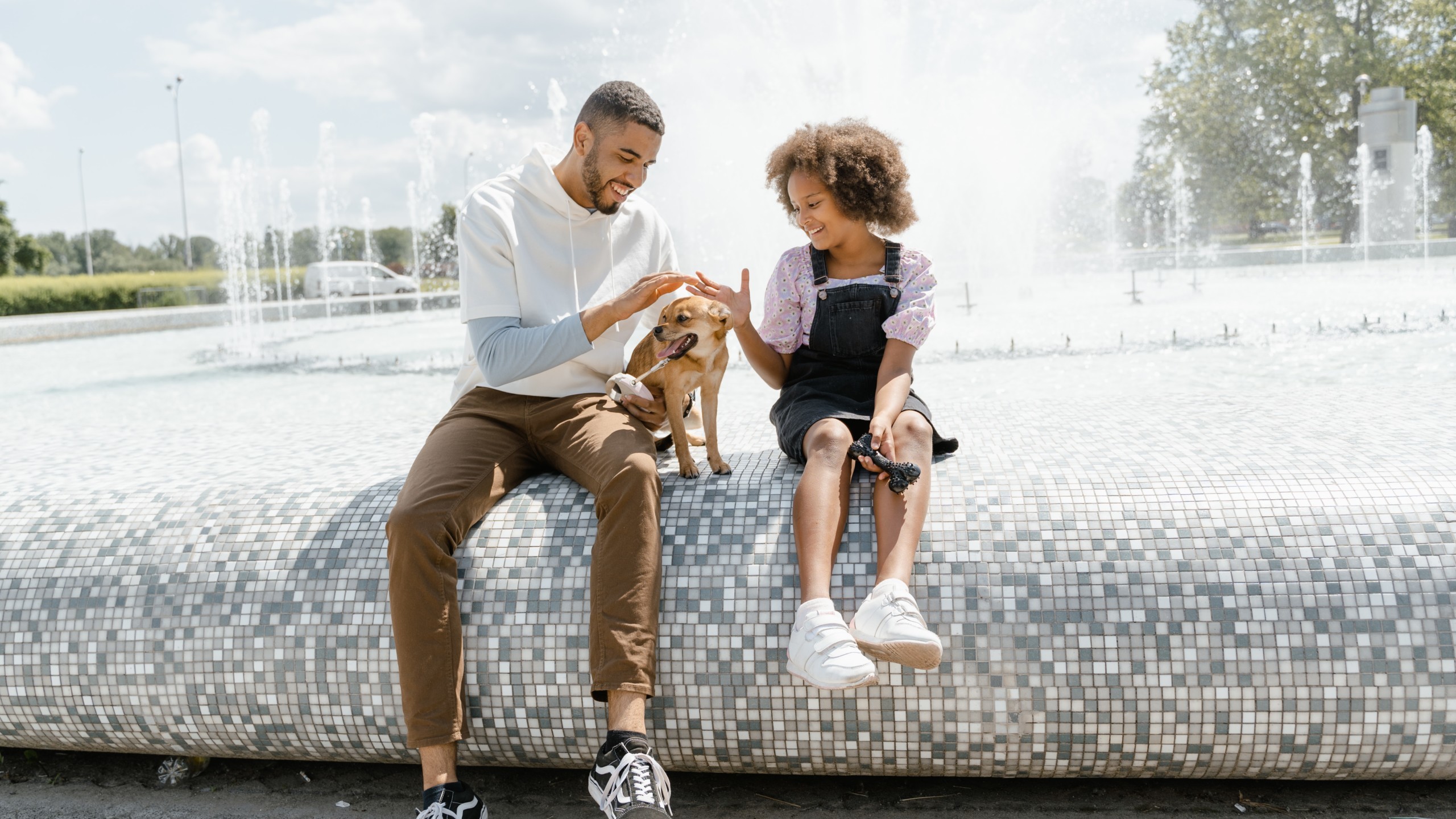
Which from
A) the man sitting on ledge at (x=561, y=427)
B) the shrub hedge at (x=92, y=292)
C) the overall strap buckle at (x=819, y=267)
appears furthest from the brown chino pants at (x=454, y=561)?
the shrub hedge at (x=92, y=292)

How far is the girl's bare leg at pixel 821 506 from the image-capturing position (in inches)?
90.7

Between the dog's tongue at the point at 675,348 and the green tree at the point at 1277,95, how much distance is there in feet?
114

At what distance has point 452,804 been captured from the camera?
218 centimetres

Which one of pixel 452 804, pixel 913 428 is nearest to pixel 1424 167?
pixel 913 428

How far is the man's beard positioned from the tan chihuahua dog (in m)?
0.41

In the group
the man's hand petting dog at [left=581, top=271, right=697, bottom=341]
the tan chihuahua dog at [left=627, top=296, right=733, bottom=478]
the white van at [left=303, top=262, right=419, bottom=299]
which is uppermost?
the white van at [left=303, top=262, right=419, bottom=299]

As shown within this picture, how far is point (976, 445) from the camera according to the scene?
2910mm

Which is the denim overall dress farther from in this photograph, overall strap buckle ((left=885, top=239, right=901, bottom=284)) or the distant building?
the distant building

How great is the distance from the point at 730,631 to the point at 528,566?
0.54 m

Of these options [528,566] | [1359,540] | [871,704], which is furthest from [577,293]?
[1359,540]

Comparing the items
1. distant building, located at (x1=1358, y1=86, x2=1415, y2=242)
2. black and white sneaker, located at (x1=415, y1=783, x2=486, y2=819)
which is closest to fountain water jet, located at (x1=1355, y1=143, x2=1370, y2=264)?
distant building, located at (x1=1358, y1=86, x2=1415, y2=242)

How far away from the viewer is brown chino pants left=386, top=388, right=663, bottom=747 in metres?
2.27

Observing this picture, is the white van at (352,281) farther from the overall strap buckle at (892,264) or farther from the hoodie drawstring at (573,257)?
the overall strap buckle at (892,264)

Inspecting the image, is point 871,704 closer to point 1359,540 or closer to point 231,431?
point 1359,540
